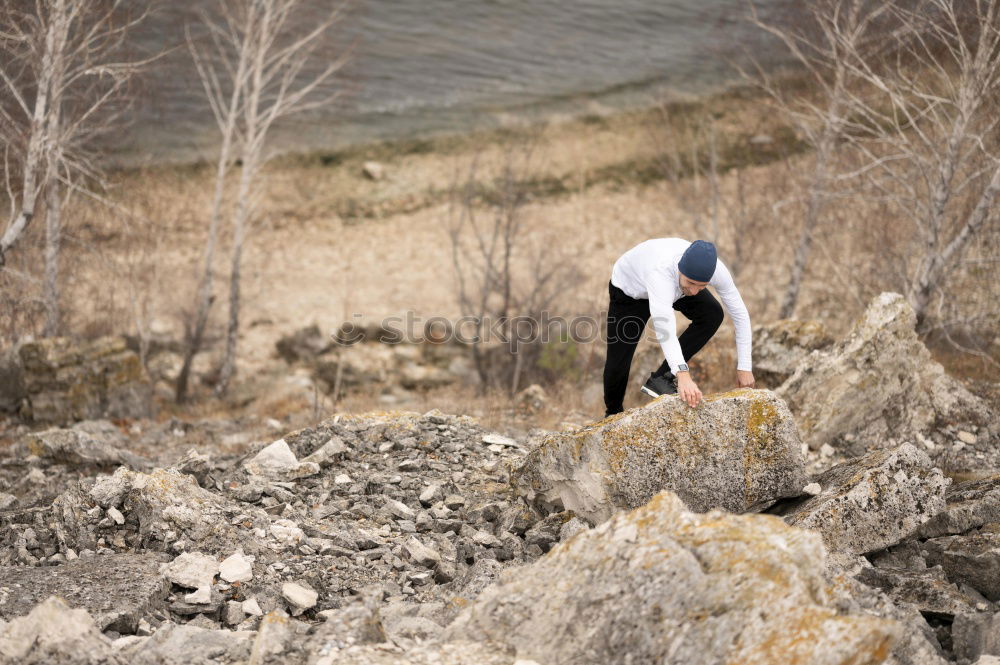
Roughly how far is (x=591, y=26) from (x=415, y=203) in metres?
11.0

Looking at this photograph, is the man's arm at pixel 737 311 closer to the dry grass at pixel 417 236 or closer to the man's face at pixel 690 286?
the man's face at pixel 690 286

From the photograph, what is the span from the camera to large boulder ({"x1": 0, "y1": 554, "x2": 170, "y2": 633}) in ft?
15.5

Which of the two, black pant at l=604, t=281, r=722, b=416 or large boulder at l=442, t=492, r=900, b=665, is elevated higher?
black pant at l=604, t=281, r=722, b=416

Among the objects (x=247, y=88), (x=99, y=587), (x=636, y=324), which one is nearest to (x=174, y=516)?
(x=99, y=587)

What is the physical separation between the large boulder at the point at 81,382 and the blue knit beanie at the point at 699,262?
34.2 feet

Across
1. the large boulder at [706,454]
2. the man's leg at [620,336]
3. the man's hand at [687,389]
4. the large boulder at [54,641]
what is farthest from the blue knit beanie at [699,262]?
the large boulder at [54,641]

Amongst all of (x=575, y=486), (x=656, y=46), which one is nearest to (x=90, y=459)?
(x=575, y=486)

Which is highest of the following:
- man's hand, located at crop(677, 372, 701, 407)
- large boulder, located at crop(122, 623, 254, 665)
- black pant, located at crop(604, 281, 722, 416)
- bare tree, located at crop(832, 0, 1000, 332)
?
bare tree, located at crop(832, 0, 1000, 332)

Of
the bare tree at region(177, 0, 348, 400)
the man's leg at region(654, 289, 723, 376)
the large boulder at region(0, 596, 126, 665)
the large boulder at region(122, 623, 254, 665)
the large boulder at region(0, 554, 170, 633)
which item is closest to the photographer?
the large boulder at region(0, 596, 126, 665)

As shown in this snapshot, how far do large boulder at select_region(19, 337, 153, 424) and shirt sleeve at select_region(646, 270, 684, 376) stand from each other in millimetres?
10175

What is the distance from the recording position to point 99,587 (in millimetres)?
5117

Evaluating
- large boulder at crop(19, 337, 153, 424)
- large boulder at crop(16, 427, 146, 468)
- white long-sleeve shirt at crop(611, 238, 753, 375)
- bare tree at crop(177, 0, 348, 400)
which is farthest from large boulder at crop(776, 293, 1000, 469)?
bare tree at crop(177, 0, 348, 400)

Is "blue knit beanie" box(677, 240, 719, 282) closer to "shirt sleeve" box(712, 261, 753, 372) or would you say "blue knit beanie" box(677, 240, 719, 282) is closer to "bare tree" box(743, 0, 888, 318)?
"shirt sleeve" box(712, 261, 753, 372)

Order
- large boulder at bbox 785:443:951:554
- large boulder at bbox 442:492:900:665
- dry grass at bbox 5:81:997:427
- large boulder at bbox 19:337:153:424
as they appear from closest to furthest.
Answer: large boulder at bbox 442:492:900:665, large boulder at bbox 785:443:951:554, large boulder at bbox 19:337:153:424, dry grass at bbox 5:81:997:427
